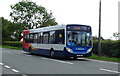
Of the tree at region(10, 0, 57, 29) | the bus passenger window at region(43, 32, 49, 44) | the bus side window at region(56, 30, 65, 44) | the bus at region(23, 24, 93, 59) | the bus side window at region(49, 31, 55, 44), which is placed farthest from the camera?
the tree at region(10, 0, 57, 29)

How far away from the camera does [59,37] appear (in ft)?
63.4

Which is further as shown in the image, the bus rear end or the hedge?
the hedge

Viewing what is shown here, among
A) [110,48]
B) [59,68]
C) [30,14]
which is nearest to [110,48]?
[110,48]

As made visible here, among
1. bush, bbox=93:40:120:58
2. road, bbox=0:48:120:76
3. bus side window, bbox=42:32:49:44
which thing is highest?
bus side window, bbox=42:32:49:44

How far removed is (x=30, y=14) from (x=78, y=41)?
48757mm

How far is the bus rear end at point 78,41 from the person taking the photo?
18.6 metres

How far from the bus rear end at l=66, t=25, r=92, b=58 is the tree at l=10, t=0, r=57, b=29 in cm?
4546

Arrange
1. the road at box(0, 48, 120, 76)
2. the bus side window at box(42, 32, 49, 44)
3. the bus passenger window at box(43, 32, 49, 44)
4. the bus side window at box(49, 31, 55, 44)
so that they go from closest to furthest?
the road at box(0, 48, 120, 76)
the bus side window at box(49, 31, 55, 44)
the bus side window at box(42, 32, 49, 44)
the bus passenger window at box(43, 32, 49, 44)

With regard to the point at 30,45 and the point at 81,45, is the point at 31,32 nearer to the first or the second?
the point at 30,45

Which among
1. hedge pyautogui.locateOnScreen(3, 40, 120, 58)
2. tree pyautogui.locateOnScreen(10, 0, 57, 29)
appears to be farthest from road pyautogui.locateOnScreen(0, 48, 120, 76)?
tree pyautogui.locateOnScreen(10, 0, 57, 29)

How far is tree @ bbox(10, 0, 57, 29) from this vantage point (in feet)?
215

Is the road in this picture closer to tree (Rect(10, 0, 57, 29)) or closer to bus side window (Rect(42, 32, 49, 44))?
bus side window (Rect(42, 32, 49, 44))

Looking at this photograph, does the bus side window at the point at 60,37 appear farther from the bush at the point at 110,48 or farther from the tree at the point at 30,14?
the tree at the point at 30,14

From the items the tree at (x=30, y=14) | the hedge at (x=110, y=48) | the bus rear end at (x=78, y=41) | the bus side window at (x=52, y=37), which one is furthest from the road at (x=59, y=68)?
the tree at (x=30, y=14)
